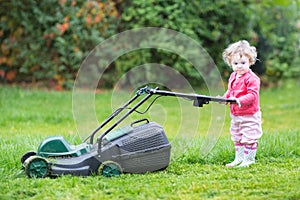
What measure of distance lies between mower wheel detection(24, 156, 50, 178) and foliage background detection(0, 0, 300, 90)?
671 cm

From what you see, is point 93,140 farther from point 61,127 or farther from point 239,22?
point 239,22

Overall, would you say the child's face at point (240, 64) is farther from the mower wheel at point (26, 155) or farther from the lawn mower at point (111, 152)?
the mower wheel at point (26, 155)

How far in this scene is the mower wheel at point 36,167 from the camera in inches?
171

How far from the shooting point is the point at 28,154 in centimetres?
470

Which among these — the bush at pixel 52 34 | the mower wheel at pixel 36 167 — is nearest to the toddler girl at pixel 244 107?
the mower wheel at pixel 36 167

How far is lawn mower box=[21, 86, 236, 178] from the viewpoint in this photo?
4.39m

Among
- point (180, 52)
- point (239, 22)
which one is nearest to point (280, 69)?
point (239, 22)

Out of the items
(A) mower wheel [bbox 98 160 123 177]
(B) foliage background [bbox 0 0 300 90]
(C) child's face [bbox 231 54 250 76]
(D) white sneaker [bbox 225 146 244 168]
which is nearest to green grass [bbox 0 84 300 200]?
(A) mower wheel [bbox 98 160 123 177]

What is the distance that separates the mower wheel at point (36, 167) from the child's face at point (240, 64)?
1762 mm

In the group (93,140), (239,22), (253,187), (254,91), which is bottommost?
(253,187)

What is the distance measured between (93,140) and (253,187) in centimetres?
137

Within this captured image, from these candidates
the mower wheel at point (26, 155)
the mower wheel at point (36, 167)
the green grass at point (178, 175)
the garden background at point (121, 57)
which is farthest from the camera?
the garden background at point (121, 57)

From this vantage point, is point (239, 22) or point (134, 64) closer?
point (134, 64)

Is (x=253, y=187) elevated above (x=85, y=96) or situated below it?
below
